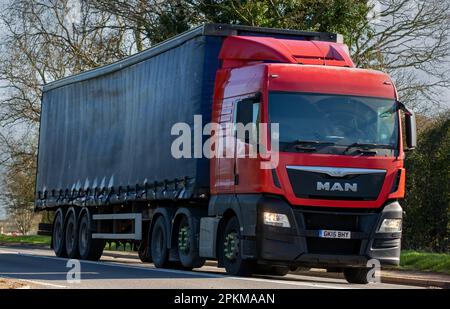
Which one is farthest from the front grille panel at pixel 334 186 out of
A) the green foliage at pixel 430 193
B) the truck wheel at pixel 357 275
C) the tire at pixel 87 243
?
the green foliage at pixel 430 193

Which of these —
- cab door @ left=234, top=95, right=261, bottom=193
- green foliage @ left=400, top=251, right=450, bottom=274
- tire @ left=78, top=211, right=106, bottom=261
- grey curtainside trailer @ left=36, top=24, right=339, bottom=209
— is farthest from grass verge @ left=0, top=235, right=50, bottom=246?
cab door @ left=234, top=95, right=261, bottom=193

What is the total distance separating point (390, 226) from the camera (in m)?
18.3

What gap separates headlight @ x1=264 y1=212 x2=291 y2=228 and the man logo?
2.40ft

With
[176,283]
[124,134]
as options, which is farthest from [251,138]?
[124,134]

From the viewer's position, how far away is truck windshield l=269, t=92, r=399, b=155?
58.5 feet

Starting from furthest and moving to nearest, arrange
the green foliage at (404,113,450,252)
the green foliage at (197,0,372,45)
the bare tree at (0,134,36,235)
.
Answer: the bare tree at (0,134,36,235), the green foliage at (197,0,372,45), the green foliage at (404,113,450,252)

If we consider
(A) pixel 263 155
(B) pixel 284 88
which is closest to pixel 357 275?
(A) pixel 263 155

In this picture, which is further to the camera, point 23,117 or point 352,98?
point 23,117

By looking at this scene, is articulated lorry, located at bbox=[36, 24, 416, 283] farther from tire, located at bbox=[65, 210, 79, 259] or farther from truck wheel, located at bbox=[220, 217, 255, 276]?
tire, located at bbox=[65, 210, 79, 259]

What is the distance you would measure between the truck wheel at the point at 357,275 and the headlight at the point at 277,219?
231cm

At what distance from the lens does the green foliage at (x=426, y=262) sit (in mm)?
23000

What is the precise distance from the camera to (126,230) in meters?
25.1

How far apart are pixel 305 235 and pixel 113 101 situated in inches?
357
